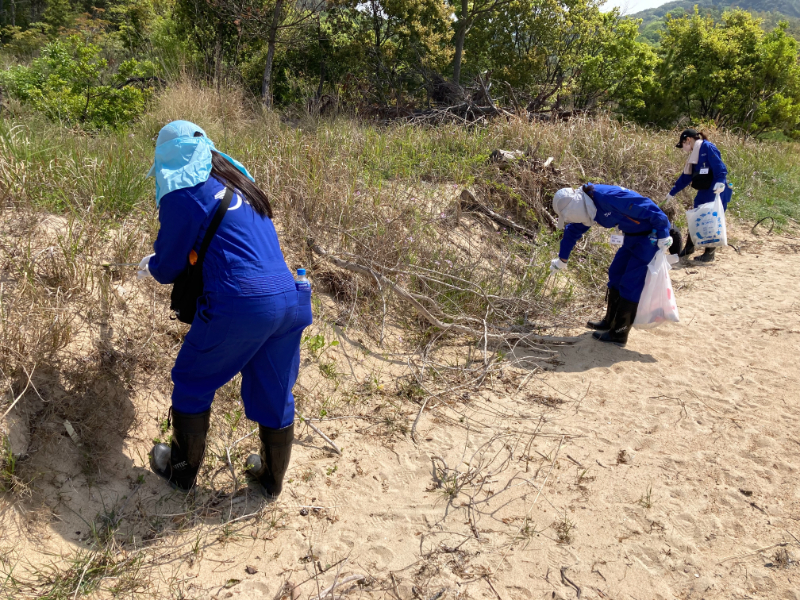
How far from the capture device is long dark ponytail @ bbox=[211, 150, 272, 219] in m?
2.36

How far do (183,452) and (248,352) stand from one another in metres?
0.68

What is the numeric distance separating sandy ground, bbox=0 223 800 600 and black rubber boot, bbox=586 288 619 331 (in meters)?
0.86

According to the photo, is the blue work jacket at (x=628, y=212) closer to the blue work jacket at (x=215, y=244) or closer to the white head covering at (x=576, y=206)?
the white head covering at (x=576, y=206)

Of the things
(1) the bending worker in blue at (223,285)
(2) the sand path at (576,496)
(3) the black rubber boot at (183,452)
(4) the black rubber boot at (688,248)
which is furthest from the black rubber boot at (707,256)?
(3) the black rubber boot at (183,452)

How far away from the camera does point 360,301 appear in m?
4.64

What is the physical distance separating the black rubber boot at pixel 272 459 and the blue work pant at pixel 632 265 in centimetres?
326

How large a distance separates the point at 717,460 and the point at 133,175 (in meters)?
4.45

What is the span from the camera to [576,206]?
4449 millimetres

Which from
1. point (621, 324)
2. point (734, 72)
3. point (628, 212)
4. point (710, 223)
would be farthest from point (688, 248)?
point (734, 72)

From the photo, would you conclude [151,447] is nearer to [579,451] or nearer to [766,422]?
[579,451]

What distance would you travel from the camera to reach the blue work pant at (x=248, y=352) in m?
2.25

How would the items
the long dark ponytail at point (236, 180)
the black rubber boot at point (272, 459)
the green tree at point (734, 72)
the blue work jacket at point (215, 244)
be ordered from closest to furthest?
1. the blue work jacket at point (215, 244)
2. the long dark ponytail at point (236, 180)
3. the black rubber boot at point (272, 459)
4. the green tree at point (734, 72)

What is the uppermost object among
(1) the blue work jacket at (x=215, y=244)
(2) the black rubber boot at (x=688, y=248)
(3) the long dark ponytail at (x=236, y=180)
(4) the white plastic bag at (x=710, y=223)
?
(3) the long dark ponytail at (x=236, y=180)

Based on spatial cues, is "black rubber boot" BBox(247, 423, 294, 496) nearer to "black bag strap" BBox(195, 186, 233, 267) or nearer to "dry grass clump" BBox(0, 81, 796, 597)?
"dry grass clump" BBox(0, 81, 796, 597)
